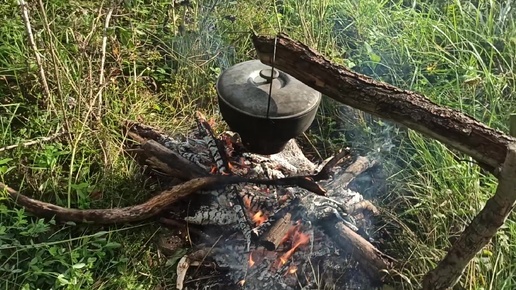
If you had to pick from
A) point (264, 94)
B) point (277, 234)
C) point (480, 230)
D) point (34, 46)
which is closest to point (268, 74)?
point (264, 94)

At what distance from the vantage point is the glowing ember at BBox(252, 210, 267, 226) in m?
2.64

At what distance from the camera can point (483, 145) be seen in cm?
194

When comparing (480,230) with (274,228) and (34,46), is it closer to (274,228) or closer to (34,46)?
(274,228)

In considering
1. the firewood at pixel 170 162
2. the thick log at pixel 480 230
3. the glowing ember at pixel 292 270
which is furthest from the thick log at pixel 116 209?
the thick log at pixel 480 230

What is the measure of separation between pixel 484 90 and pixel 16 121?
297 cm

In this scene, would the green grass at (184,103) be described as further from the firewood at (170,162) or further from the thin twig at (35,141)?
the firewood at (170,162)

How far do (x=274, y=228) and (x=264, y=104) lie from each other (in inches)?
24.8

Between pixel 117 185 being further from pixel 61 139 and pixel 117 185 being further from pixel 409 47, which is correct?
pixel 409 47

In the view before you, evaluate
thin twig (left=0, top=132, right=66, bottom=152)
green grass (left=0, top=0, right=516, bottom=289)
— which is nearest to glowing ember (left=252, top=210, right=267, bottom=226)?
green grass (left=0, top=0, right=516, bottom=289)

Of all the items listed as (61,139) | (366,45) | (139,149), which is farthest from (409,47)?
(61,139)

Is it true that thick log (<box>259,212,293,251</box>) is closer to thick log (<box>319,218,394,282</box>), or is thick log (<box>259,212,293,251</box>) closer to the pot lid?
thick log (<box>319,218,394,282</box>)

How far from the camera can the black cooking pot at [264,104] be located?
2416 millimetres

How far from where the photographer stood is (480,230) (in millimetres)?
2053

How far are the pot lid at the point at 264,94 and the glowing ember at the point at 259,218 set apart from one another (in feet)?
1.85
